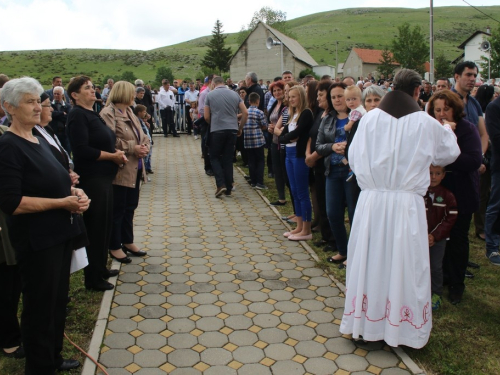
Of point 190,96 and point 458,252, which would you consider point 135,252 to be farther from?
point 190,96

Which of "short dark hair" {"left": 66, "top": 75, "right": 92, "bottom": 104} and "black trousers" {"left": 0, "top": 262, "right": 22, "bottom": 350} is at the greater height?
"short dark hair" {"left": 66, "top": 75, "right": 92, "bottom": 104}

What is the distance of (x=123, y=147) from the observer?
5250 millimetres

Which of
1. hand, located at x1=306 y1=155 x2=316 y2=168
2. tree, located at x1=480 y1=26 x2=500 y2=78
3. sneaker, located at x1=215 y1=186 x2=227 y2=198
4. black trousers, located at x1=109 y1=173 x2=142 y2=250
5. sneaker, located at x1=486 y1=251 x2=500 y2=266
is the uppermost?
tree, located at x1=480 y1=26 x2=500 y2=78

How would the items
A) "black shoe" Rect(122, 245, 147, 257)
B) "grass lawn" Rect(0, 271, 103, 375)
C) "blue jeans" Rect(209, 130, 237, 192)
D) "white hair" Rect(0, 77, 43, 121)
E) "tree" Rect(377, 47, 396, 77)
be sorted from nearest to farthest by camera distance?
"white hair" Rect(0, 77, 43, 121)
"grass lawn" Rect(0, 271, 103, 375)
"black shoe" Rect(122, 245, 147, 257)
"blue jeans" Rect(209, 130, 237, 192)
"tree" Rect(377, 47, 396, 77)

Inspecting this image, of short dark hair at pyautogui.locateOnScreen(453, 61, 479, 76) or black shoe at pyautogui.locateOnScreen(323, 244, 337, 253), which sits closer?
short dark hair at pyautogui.locateOnScreen(453, 61, 479, 76)

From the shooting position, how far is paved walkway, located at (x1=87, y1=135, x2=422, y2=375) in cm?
361

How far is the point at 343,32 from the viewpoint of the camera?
138625mm

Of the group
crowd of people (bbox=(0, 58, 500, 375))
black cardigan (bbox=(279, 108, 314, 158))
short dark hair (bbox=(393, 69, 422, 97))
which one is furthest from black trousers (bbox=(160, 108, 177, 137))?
short dark hair (bbox=(393, 69, 422, 97))

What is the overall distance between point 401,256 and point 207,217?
15.4ft

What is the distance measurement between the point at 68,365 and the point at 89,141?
213 cm

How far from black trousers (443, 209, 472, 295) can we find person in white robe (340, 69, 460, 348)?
1245 mm

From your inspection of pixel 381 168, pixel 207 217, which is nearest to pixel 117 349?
pixel 381 168

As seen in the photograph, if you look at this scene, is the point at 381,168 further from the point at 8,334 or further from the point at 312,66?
the point at 312,66

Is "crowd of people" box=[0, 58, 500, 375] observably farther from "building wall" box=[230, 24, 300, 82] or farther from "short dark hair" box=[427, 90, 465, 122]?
"building wall" box=[230, 24, 300, 82]
